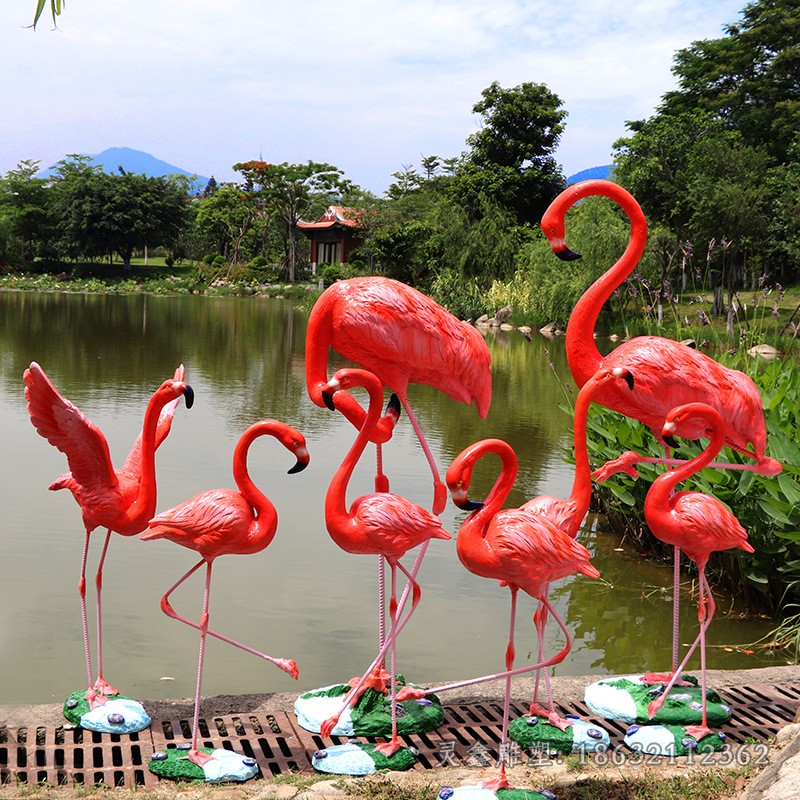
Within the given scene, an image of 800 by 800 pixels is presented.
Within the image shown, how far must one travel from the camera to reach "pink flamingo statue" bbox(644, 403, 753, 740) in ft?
13.0

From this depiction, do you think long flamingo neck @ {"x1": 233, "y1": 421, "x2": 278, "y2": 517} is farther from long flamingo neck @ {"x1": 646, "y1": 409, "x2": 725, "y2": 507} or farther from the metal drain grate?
long flamingo neck @ {"x1": 646, "y1": 409, "x2": 725, "y2": 507}

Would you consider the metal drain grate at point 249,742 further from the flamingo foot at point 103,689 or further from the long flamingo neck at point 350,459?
the long flamingo neck at point 350,459

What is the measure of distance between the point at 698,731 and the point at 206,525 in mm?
2181

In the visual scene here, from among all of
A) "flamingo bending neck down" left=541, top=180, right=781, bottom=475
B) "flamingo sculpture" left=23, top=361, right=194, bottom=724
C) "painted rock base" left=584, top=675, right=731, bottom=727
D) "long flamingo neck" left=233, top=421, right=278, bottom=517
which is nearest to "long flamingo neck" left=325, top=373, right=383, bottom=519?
"long flamingo neck" left=233, top=421, right=278, bottom=517

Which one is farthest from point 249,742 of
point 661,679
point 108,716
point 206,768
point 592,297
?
point 592,297

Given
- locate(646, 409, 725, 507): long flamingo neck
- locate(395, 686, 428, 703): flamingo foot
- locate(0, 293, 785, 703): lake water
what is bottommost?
locate(0, 293, 785, 703): lake water

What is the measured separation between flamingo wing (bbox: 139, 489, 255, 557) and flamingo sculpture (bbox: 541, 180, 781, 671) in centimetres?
175

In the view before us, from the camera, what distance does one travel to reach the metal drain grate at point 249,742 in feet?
11.1

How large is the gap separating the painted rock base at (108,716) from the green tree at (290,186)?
46798mm

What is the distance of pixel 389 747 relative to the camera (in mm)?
3627

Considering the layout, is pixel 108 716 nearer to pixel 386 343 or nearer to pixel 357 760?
pixel 357 760

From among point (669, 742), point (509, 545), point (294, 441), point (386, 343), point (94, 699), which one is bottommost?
point (669, 742)

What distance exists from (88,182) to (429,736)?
53851 millimetres

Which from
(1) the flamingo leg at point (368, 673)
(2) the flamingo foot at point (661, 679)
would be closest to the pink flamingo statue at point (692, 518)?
(2) the flamingo foot at point (661, 679)
